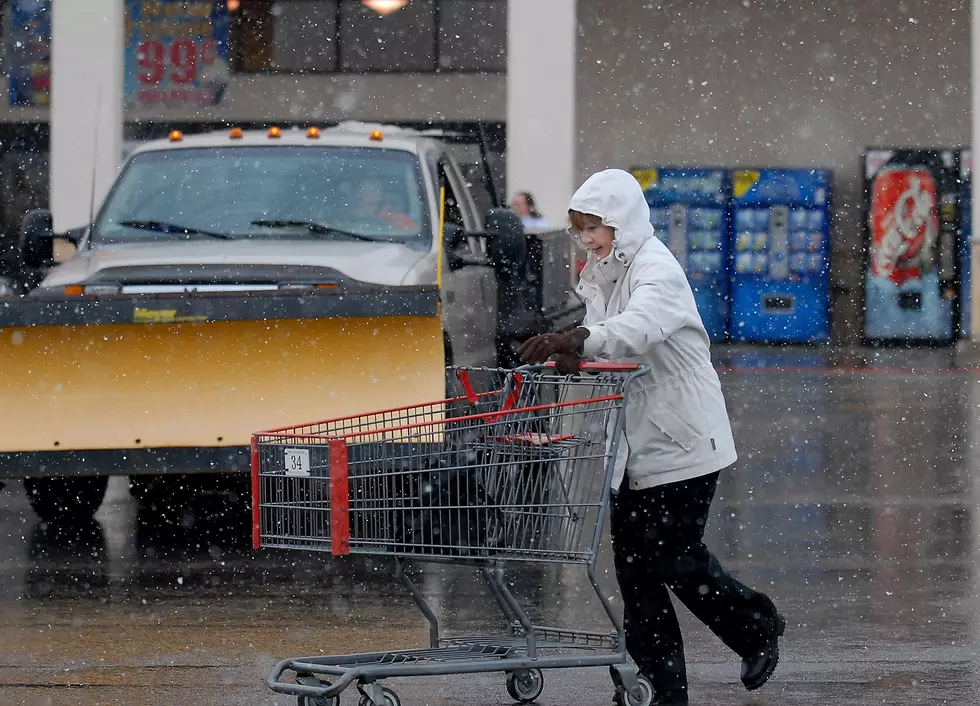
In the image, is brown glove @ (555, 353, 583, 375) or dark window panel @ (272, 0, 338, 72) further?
dark window panel @ (272, 0, 338, 72)

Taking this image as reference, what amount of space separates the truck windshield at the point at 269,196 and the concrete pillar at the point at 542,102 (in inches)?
388

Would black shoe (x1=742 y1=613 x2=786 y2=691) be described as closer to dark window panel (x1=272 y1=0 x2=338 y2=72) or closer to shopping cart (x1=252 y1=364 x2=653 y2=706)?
shopping cart (x1=252 y1=364 x2=653 y2=706)

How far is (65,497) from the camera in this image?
9.80 m

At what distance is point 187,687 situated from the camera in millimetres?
5883

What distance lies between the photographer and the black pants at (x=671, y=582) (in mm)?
5383

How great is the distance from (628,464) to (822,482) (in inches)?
242

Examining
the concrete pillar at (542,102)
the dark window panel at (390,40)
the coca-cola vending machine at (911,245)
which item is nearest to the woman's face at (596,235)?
the concrete pillar at (542,102)

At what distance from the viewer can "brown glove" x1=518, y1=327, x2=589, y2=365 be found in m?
5.00

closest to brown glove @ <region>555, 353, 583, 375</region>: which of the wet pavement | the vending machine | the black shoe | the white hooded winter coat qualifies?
the white hooded winter coat

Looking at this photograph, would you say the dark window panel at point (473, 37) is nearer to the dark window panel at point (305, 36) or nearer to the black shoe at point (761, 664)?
the dark window panel at point (305, 36)

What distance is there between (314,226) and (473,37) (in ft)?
51.4

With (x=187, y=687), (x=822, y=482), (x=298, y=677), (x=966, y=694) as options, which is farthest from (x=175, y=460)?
(x=822, y=482)

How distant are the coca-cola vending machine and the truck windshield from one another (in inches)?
582

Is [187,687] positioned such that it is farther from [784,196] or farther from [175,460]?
[784,196]
